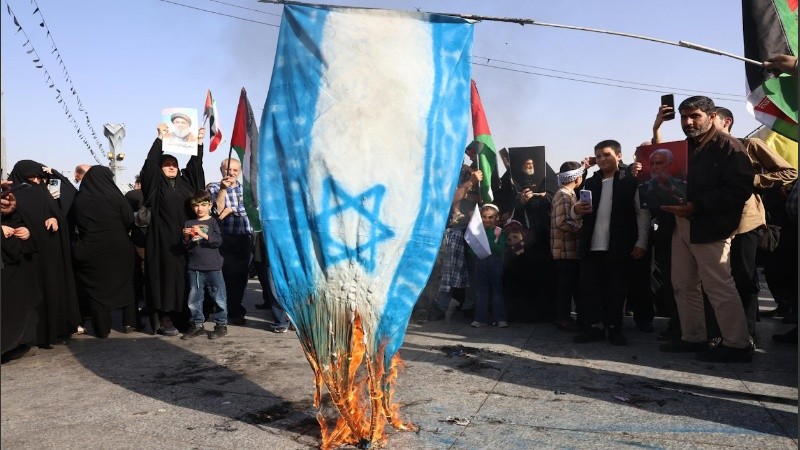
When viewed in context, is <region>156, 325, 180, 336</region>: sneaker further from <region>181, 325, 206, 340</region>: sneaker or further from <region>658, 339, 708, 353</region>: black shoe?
<region>658, 339, 708, 353</region>: black shoe

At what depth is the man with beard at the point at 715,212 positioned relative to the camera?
205 inches

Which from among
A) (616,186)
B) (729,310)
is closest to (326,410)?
(729,310)

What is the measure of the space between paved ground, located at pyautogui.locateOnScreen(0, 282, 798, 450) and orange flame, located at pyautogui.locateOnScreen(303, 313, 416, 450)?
17 centimetres

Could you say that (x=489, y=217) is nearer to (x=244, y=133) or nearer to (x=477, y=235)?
(x=477, y=235)

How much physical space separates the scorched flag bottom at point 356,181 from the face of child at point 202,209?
3628 millimetres

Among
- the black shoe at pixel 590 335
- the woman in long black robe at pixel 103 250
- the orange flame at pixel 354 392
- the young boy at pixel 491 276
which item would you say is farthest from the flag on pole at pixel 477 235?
the woman in long black robe at pixel 103 250

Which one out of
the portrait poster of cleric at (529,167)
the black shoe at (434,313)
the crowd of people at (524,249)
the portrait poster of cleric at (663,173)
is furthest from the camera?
the black shoe at (434,313)

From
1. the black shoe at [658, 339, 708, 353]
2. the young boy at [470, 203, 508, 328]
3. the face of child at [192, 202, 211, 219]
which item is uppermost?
the face of child at [192, 202, 211, 219]

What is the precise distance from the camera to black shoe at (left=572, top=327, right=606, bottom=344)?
6.26 m

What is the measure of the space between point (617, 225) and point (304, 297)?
3.70 meters

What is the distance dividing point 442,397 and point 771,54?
3583 mm

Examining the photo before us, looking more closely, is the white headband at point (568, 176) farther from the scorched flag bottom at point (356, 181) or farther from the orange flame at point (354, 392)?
the orange flame at point (354, 392)

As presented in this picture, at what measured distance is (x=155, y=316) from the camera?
283 inches

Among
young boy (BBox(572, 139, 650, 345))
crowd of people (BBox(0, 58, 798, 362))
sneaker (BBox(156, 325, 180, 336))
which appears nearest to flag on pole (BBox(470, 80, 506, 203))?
crowd of people (BBox(0, 58, 798, 362))
